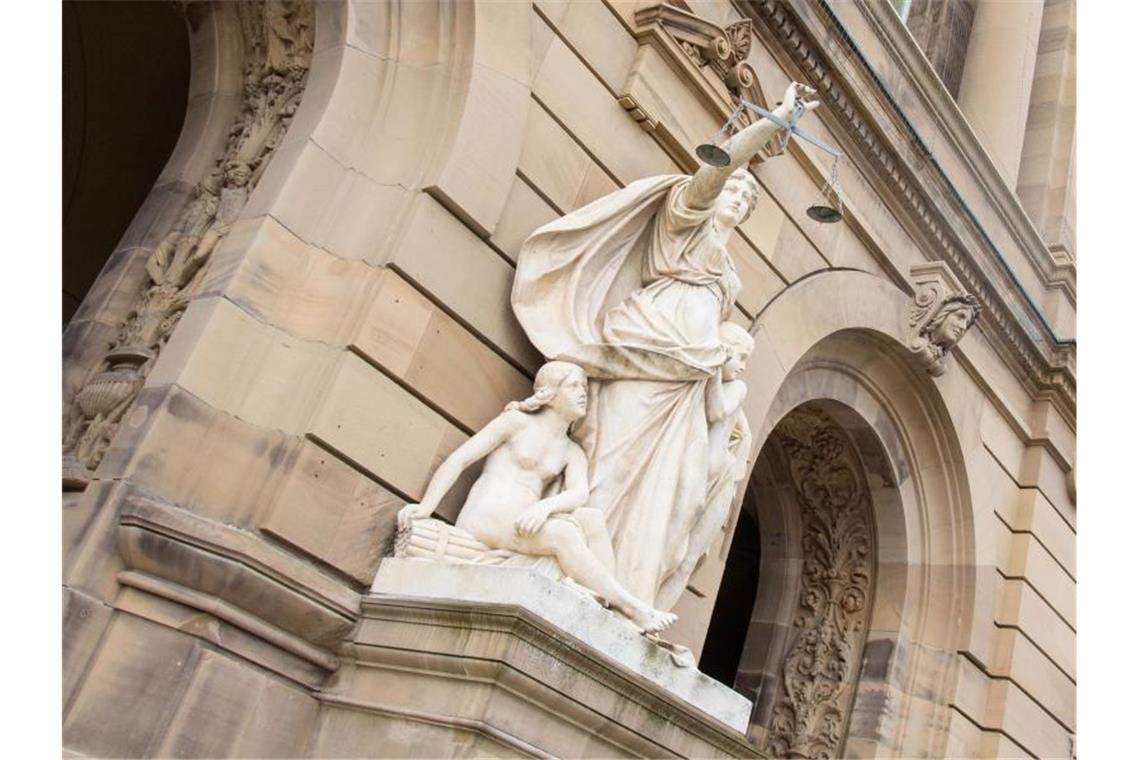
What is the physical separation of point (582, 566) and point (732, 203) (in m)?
2.42

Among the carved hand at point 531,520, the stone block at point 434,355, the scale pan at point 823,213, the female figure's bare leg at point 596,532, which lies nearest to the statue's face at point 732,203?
the scale pan at point 823,213

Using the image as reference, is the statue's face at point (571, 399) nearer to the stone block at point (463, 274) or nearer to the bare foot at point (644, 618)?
the stone block at point (463, 274)

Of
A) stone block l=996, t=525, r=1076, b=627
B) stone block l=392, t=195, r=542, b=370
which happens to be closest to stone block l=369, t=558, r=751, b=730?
stone block l=392, t=195, r=542, b=370

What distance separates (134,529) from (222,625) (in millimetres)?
536

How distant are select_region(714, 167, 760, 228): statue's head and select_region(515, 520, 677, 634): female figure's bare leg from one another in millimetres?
2205

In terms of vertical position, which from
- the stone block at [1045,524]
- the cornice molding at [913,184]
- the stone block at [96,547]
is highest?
the cornice molding at [913,184]

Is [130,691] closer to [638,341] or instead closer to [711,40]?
[638,341]

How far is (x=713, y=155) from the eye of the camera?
243 inches

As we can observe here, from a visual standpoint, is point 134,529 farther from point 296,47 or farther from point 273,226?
point 296,47

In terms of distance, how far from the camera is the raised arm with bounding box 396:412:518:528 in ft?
19.5

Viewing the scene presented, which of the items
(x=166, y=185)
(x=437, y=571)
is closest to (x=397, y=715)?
(x=437, y=571)

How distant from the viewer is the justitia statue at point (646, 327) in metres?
6.39

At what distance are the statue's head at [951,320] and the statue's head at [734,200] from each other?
3905mm

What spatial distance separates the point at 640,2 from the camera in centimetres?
803
